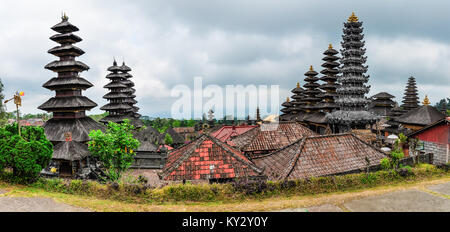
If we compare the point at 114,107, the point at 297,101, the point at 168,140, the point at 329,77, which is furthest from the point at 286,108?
the point at 114,107

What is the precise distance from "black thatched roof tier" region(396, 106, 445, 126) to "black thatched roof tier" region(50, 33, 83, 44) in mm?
37248

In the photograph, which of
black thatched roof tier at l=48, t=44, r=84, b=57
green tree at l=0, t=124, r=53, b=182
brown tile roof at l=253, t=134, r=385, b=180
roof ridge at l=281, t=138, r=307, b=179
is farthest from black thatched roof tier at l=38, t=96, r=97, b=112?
roof ridge at l=281, t=138, r=307, b=179

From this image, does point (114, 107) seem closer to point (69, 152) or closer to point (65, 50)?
point (65, 50)

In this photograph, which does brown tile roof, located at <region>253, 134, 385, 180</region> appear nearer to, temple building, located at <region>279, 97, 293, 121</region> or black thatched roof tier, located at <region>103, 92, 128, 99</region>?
black thatched roof tier, located at <region>103, 92, 128, 99</region>

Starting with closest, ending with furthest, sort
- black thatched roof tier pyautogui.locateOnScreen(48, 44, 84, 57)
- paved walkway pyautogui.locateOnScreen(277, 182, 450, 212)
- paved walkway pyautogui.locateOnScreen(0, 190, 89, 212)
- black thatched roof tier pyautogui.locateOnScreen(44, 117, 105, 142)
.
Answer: paved walkway pyautogui.locateOnScreen(277, 182, 450, 212), paved walkway pyautogui.locateOnScreen(0, 190, 89, 212), black thatched roof tier pyautogui.locateOnScreen(44, 117, 105, 142), black thatched roof tier pyautogui.locateOnScreen(48, 44, 84, 57)

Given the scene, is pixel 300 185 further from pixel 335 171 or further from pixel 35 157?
pixel 35 157

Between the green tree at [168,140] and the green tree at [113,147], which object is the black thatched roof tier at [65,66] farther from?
the green tree at [168,140]

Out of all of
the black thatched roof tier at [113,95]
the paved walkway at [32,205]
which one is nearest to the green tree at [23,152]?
the paved walkway at [32,205]

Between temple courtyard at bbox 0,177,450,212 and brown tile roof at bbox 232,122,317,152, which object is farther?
brown tile roof at bbox 232,122,317,152

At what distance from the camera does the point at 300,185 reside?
10.9 m

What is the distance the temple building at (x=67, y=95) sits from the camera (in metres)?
23.2

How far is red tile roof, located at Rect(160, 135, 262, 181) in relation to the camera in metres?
11.4

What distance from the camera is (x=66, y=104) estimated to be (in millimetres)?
24047

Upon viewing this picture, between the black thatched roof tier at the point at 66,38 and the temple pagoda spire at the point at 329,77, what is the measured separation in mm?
33851
